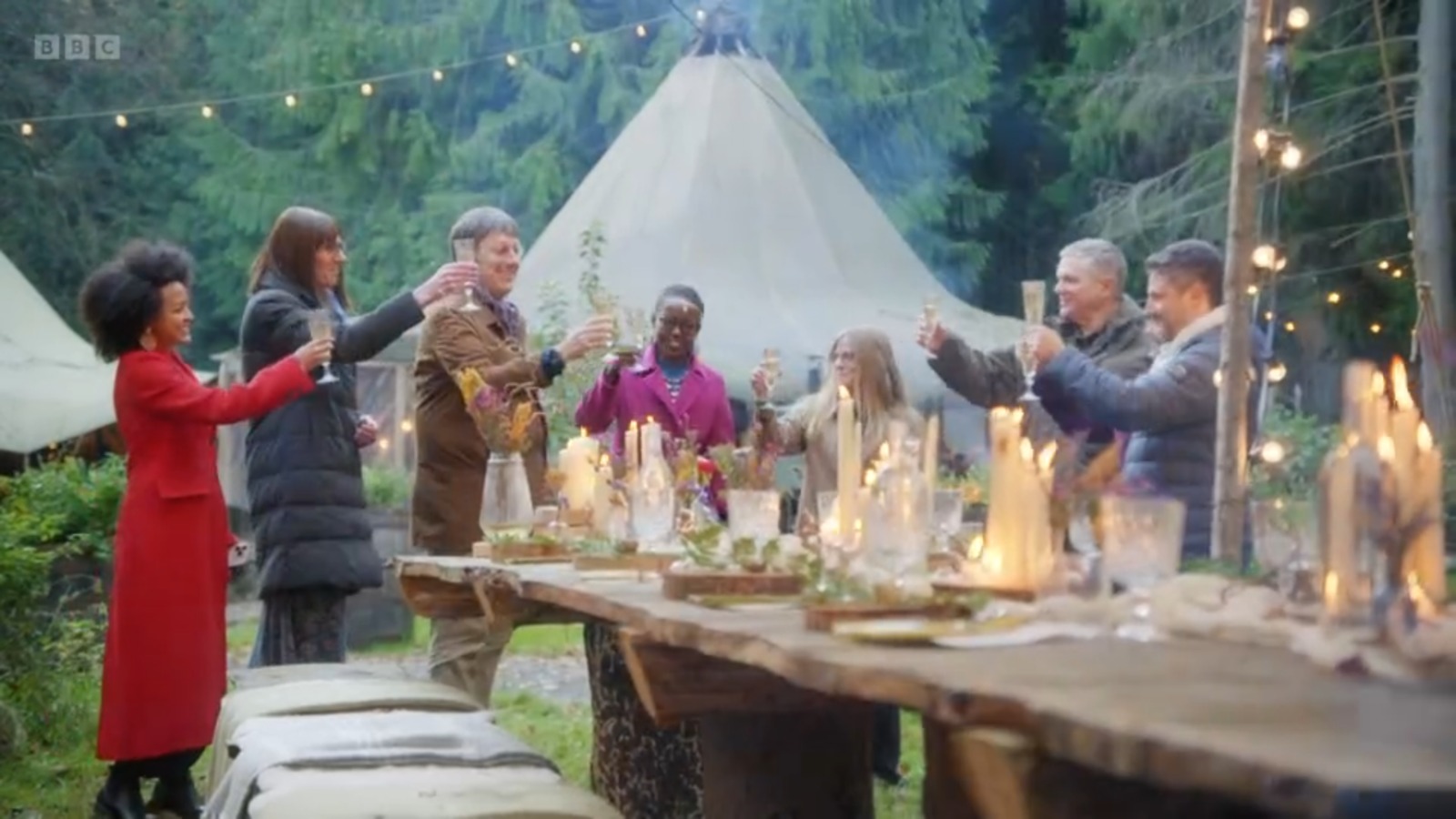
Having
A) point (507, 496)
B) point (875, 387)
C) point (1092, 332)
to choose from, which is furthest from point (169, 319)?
point (1092, 332)

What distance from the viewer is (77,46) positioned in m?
17.8

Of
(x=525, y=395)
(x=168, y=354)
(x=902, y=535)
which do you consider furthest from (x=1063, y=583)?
(x=168, y=354)

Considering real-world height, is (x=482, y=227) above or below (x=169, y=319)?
above

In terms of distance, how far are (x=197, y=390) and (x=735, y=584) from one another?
7.61 feet

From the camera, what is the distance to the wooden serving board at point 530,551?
4.39 metres

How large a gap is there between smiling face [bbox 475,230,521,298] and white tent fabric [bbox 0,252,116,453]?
24.4 feet

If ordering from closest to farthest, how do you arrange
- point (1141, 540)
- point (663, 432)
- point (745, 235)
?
point (1141, 540)
point (663, 432)
point (745, 235)

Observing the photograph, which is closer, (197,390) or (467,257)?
(197,390)

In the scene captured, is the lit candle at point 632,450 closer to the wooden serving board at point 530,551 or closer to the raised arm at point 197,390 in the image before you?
the wooden serving board at point 530,551

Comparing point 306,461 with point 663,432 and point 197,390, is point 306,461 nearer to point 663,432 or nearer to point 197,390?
point 197,390

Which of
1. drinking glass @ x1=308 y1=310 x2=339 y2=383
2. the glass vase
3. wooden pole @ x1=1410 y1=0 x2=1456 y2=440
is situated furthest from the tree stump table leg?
wooden pole @ x1=1410 y1=0 x2=1456 y2=440

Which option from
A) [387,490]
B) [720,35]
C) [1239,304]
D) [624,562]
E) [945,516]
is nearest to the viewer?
[945,516]

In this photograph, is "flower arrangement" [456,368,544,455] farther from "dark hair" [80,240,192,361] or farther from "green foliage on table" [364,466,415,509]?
"green foliage on table" [364,466,415,509]

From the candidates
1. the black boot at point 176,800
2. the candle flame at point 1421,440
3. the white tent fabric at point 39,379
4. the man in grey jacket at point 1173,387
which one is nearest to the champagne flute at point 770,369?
the man in grey jacket at point 1173,387
